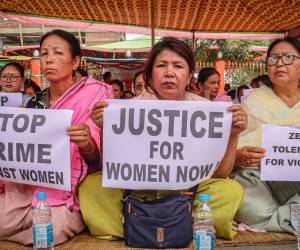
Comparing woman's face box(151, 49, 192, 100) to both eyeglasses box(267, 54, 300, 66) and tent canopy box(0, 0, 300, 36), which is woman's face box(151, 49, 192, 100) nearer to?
eyeglasses box(267, 54, 300, 66)

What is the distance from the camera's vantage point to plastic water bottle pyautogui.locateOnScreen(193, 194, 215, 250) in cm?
248

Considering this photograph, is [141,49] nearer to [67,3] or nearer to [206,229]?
[67,3]

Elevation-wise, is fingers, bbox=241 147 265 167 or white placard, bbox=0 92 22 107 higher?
white placard, bbox=0 92 22 107

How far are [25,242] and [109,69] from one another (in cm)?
986

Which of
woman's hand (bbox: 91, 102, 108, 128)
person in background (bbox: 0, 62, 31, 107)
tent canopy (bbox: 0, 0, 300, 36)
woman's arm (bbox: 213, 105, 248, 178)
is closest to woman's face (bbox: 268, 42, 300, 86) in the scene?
Answer: woman's arm (bbox: 213, 105, 248, 178)

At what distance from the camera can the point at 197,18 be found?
6559 mm

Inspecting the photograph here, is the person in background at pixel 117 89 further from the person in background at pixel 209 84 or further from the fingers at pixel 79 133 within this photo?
the fingers at pixel 79 133

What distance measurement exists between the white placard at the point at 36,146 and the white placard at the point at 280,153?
55.5 inches

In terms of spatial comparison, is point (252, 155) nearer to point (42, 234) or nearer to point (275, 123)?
point (275, 123)

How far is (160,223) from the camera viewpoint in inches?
107

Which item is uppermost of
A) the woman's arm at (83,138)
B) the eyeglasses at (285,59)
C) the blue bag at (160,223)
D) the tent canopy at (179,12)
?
the tent canopy at (179,12)

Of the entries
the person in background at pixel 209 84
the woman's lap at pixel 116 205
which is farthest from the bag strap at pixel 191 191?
the person in background at pixel 209 84

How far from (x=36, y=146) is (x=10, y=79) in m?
2.75

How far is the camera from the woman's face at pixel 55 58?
124 inches
